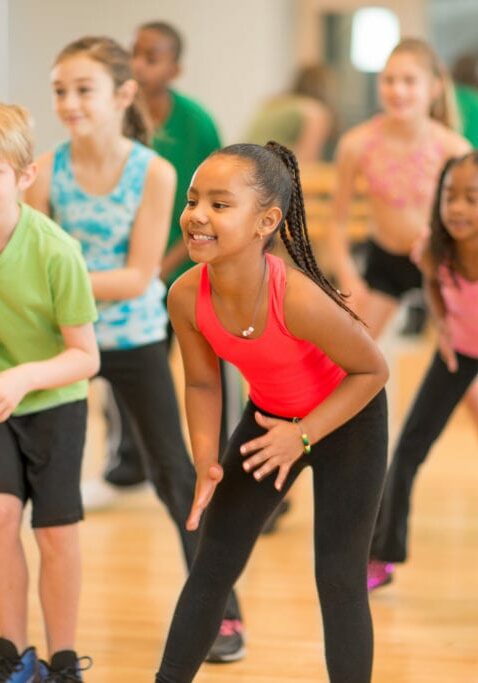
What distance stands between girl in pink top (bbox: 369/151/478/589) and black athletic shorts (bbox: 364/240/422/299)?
575mm

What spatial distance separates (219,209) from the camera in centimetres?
208

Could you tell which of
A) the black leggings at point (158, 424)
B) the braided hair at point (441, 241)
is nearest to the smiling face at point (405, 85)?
the braided hair at point (441, 241)

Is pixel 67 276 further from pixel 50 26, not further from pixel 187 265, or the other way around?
pixel 50 26

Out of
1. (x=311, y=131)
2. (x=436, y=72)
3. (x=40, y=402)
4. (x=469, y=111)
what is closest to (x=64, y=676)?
(x=40, y=402)

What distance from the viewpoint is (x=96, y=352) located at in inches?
95.0

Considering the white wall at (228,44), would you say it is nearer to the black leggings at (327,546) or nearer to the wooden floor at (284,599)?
the wooden floor at (284,599)

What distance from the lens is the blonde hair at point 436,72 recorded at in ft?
12.1

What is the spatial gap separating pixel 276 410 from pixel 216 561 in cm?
28

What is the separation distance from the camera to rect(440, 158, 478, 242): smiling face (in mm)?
2928

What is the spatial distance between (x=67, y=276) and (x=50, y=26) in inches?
90.9

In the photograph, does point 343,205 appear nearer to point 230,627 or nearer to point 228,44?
point 230,627

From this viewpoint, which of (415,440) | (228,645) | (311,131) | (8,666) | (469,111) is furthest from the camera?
(311,131)

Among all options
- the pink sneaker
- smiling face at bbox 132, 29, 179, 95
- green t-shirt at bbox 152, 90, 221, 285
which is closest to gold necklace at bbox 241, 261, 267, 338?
the pink sneaker

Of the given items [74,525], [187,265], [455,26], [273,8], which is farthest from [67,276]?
[455,26]
